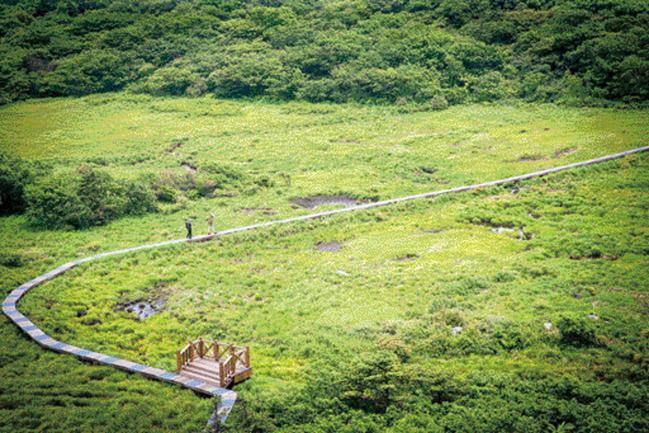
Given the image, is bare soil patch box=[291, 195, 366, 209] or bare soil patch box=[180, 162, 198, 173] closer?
bare soil patch box=[291, 195, 366, 209]

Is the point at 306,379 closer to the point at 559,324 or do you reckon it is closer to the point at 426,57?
the point at 559,324

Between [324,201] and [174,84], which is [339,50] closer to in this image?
[174,84]

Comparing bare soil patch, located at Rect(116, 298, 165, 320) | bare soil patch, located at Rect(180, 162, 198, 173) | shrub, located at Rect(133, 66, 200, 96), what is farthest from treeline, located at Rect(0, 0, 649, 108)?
bare soil patch, located at Rect(116, 298, 165, 320)

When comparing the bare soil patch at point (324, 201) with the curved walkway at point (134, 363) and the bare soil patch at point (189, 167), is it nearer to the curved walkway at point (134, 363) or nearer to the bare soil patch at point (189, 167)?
the curved walkway at point (134, 363)

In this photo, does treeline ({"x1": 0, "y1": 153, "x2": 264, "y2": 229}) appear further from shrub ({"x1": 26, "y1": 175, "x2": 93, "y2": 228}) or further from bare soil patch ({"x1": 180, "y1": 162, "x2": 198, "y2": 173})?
bare soil patch ({"x1": 180, "y1": 162, "x2": 198, "y2": 173})

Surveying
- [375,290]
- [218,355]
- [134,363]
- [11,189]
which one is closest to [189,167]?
[11,189]

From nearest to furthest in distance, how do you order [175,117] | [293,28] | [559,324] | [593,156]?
1. [559,324]
2. [593,156]
3. [175,117]
4. [293,28]

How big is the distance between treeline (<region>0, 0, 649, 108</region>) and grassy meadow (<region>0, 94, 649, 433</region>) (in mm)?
10950

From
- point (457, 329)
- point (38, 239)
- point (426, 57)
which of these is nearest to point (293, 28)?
point (426, 57)

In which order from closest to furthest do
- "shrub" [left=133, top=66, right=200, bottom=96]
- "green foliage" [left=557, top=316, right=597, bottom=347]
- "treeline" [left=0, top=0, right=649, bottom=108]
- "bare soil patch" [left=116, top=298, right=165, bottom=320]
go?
"green foliage" [left=557, top=316, right=597, bottom=347]
"bare soil patch" [left=116, top=298, right=165, bottom=320]
"treeline" [left=0, top=0, right=649, bottom=108]
"shrub" [left=133, top=66, right=200, bottom=96]

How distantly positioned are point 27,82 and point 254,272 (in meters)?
68.3

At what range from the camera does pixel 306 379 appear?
2644cm

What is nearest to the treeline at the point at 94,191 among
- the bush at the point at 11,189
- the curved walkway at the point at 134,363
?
the bush at the point at 11,189

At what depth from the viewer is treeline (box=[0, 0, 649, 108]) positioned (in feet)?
263
